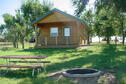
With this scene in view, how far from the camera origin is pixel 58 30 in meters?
23.3

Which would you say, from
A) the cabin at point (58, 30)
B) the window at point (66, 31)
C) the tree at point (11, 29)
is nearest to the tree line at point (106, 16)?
the cabin at point (58, 30)

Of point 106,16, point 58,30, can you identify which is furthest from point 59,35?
point 106,16

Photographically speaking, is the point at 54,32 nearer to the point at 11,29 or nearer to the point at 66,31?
the point at 66,31

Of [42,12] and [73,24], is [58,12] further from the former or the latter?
[42,12]

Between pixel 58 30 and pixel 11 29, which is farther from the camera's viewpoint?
pixel 11 29

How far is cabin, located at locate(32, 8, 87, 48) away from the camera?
2161cm

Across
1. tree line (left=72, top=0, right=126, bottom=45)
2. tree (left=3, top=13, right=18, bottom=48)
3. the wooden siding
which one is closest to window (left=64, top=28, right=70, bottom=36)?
the wooden siding

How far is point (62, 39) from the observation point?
2267cm

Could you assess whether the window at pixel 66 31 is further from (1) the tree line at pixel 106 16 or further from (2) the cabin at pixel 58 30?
(1) the tree line at pixel 106 16

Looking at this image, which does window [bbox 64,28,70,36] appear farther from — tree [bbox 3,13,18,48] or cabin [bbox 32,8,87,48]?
tree [bbox 3,13,18,48]

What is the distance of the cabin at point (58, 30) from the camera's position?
70.9 feet

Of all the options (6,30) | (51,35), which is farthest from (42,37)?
(6,30)

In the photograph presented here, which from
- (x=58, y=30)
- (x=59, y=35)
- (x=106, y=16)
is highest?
(x=106, y=16)

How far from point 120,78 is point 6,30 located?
28.1m
